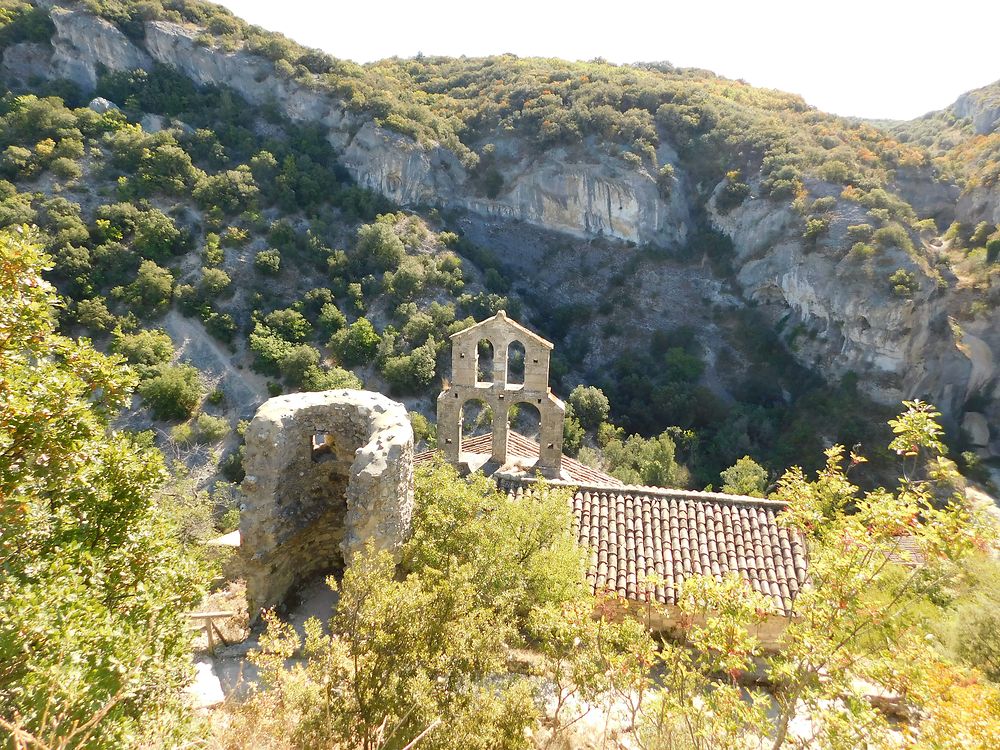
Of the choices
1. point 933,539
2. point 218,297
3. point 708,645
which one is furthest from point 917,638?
point 218,297

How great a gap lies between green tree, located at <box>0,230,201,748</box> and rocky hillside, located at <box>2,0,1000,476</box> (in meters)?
34.5

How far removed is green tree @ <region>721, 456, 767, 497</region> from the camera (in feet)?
75.2

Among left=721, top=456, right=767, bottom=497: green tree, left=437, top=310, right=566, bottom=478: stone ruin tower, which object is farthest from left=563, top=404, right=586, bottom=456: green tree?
left=437, top=310, right=566, bottom=478: stone ruin tower

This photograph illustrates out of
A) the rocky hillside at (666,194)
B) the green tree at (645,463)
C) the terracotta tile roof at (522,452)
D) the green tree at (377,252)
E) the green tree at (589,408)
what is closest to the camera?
the terracotta tile roof at (522,452)

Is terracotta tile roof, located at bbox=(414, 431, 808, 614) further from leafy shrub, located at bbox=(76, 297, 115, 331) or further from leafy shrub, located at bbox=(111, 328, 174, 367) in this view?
leafy shrub, located at bbox=(76, 297, 115, 331)

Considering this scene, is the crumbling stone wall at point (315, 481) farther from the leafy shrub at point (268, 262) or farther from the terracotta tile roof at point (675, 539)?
the leafy shrub at point (268, 262)

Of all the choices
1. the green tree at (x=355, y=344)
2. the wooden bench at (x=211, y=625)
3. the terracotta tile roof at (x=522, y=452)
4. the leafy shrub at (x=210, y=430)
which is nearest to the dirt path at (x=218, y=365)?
the leafy shrub at (x=210, y=430)

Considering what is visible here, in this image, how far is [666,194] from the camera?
4641cm

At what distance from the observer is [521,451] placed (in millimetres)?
14672

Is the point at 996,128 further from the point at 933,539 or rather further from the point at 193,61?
the point at 193,61

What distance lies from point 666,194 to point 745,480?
3260 centimetres

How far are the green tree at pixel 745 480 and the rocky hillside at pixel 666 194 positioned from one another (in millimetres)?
13085

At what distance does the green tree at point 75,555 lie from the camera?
3477 millimetres

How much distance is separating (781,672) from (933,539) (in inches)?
71.4
